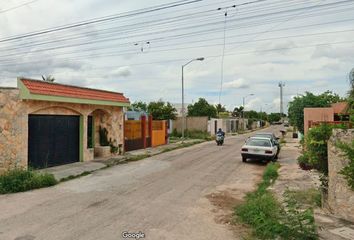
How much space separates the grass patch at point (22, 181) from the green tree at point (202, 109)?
156 feet

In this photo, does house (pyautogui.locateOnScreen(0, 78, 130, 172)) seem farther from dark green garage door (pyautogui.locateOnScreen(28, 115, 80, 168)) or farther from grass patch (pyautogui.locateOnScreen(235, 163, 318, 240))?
grass patch (pyautogui.locateOnScreen(235, 163, 318, 240))

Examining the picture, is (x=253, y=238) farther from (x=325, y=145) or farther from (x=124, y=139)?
(x=124, y=139)

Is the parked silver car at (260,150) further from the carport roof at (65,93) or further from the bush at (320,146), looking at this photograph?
the bush at (320,146)

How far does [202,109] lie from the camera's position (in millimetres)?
59500

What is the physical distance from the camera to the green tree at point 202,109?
2331 inches

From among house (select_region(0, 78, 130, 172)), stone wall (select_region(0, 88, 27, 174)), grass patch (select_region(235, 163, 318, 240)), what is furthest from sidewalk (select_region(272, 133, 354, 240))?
house (select_region(0, 78, 130, 172))

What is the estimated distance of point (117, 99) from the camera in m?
21.6

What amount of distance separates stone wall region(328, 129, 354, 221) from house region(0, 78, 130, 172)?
11.8 metres

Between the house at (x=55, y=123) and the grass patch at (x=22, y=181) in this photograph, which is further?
the house at (x=55, y=123)

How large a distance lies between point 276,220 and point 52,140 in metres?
12.5

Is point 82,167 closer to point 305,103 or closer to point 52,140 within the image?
point 52,140

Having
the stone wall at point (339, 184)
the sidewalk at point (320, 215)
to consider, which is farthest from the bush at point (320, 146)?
the sidewalk at point (320, 215)

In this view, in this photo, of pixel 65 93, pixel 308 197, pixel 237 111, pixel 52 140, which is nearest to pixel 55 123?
pixel 52 140

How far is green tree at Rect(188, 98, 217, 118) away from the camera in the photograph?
59219mm
